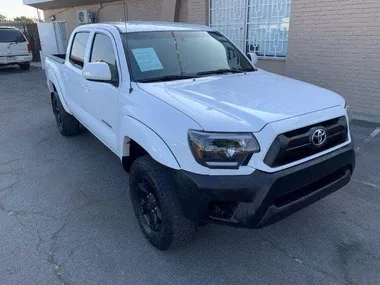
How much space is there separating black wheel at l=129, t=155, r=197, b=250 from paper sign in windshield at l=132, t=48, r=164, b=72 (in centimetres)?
92

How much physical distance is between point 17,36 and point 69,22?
9.15ft

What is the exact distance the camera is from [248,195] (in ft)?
7.00

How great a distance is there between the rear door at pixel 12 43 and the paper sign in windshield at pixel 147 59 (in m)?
13.4

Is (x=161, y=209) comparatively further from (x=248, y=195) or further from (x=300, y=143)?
(x=300, y=143)

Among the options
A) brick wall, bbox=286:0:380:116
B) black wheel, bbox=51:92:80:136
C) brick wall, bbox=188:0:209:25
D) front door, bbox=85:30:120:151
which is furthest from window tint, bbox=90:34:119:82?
brick wall, bbox=188:0:209:25

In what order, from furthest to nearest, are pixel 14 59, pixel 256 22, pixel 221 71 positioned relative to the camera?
pixel 14 59 < pixel 256 22 < pixel 221 71

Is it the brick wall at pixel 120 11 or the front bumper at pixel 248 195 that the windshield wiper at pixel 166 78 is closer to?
the front bumper at pixel 248 195

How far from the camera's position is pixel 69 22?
16234 mm

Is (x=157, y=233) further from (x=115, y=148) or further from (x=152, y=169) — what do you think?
(x=115, y=148)

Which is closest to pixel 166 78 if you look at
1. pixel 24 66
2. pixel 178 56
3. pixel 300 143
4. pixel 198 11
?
pixel 178 56

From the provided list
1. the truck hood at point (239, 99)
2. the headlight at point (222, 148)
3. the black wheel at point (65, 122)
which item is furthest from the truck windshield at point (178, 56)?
the black wheel at point (65, 122)

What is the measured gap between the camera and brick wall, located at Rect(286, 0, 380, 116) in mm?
5801

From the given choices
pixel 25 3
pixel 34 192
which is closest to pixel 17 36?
pixel 25 3

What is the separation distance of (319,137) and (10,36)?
50.9ft
